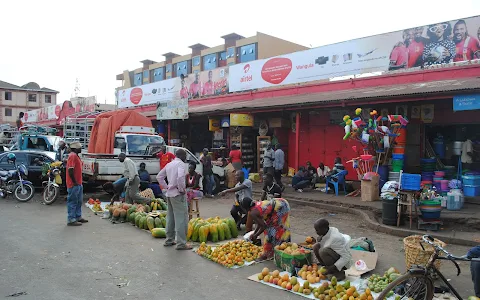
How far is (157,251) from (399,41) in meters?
11.5

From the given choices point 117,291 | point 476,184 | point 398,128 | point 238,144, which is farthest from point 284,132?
point 117,291

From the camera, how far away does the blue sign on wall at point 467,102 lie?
9.50 meters

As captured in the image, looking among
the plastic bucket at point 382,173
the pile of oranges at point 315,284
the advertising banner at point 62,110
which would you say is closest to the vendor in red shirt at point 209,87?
the advertising banner at point 62,110

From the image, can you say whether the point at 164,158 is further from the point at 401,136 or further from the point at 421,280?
the point at 421,280

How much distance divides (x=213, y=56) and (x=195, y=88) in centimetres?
4379

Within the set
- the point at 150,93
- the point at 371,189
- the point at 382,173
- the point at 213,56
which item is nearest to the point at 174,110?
the point at 150,93

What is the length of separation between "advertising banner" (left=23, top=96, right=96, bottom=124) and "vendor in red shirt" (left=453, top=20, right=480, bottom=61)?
25350 millimetres

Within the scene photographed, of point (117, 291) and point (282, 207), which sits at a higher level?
point (282, 207)

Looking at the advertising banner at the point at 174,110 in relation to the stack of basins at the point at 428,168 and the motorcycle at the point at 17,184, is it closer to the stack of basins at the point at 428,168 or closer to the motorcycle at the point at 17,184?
the motorcycle at the point at 17,184

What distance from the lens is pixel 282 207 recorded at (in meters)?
6.32

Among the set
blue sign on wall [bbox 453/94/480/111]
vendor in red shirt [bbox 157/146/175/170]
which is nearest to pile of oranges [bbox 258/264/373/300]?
blue sign on wall [bbox 453/94/480/111]

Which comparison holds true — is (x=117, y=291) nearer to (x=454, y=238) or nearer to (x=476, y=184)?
(x=454, y=238)

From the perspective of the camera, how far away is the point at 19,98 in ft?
198

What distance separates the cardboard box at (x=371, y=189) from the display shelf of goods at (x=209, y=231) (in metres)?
4.81
